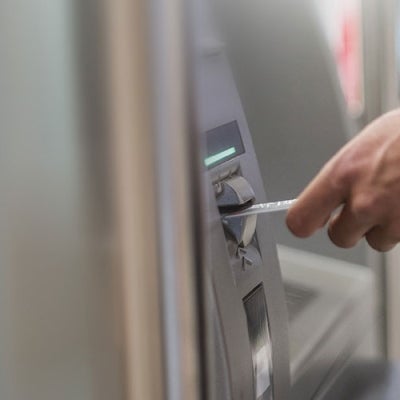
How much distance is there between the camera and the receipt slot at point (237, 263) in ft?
2.14

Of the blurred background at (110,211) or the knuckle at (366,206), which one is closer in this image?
the blurred background at (110,211)

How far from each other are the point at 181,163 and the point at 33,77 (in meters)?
0.12

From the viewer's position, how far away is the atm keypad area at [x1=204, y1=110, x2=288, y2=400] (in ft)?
2.15

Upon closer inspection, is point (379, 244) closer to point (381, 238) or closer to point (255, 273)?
point (381, 238)

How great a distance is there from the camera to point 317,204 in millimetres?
695

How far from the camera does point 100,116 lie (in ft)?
1.64

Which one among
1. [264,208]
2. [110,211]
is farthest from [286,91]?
[110,211]

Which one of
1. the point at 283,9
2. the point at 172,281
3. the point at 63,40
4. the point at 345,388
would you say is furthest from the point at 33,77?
the point at 345,388

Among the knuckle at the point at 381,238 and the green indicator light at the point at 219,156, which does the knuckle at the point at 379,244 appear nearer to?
the knuckle at the point at 381,238

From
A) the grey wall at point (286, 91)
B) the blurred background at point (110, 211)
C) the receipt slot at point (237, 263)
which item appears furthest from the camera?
the grey wall at point (286, 91)

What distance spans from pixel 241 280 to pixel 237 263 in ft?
0.05

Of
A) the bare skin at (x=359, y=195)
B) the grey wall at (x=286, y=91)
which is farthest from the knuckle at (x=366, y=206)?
the grey wall at (x=286, y=91)

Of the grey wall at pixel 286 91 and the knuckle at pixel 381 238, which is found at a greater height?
the grey wall at pixel 286 91

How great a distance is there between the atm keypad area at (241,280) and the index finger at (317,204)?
0.04m
